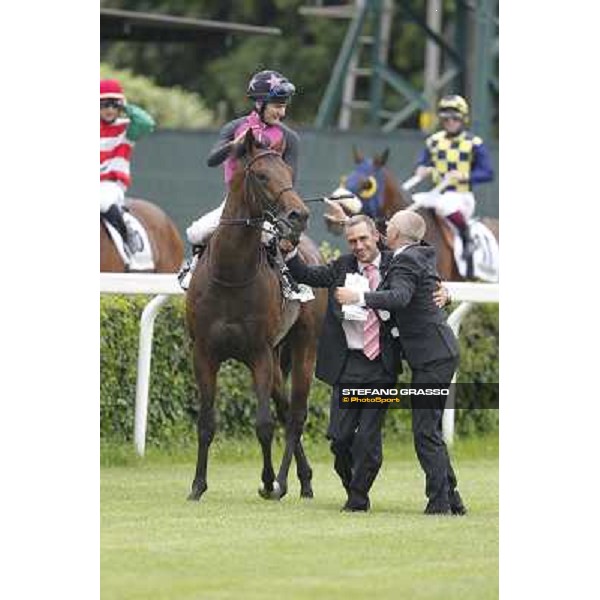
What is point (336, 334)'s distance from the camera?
963 centimetres

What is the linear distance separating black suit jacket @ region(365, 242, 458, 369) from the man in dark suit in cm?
8

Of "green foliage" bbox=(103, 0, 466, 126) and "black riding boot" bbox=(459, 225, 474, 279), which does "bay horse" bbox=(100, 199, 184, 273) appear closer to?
"black riding boot" bbox=(459, 225, 474, 279)

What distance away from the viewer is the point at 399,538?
8.43 m

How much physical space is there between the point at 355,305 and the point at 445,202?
22.1 feet

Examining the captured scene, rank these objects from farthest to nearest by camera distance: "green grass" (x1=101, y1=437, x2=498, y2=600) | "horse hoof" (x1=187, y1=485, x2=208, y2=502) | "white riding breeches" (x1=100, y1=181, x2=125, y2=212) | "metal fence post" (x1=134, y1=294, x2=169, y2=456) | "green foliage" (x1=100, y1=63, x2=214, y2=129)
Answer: "green foliage" (x1=100, y1=63, x2=214, y2=129) < "white riding breeches" (x1=100, y1=181, x2=125, y2=212) < "metal fence post" (x1=134, y1=294, x2=169, y2=456) < "horse hoof" (x1=187, y1=485, x2=208, y2=502) < "green grass" (x1=101, y1=437, x2=498, y2=600)

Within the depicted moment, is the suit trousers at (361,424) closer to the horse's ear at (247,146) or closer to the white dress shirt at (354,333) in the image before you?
the white dress shirt at (354,333)

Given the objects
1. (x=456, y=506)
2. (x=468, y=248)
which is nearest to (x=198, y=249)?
(x=456, y=506)

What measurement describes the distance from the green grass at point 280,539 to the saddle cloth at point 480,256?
465 cm

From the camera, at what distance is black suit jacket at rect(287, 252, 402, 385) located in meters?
9.53

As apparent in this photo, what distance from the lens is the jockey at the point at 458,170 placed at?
16156 millimetres

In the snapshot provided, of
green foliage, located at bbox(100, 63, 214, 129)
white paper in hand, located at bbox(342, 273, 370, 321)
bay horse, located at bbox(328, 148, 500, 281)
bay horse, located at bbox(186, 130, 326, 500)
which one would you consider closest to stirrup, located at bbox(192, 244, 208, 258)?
bay horse, located at bbox(186, 130, 326, 500)

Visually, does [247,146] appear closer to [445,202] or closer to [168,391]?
[168,391]
